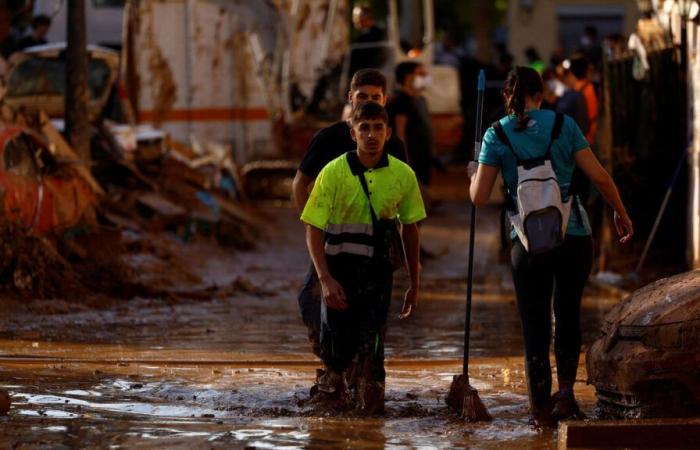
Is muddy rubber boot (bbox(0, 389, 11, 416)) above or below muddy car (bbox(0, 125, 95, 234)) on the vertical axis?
below

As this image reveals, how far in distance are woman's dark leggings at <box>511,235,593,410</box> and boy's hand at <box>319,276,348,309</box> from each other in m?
0.87

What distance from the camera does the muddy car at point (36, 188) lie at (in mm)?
13797

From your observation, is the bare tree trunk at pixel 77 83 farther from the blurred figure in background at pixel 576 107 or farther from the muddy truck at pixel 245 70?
the muddy truck at pixel 245 70

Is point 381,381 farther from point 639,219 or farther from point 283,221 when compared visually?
Result: point 283,221

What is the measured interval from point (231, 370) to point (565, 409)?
8.44 ft

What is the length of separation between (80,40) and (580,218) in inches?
349

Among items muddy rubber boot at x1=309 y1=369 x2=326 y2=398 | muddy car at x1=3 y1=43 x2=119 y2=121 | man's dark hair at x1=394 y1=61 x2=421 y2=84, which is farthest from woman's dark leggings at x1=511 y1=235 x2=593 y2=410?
muddy car at x1=3 y1=43 x2=119 y2=121

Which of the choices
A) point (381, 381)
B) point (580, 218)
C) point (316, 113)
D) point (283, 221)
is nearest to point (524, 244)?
point (580, 218)

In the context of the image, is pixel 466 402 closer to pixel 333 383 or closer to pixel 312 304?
pixel 333 383

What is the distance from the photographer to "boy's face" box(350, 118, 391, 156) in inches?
333

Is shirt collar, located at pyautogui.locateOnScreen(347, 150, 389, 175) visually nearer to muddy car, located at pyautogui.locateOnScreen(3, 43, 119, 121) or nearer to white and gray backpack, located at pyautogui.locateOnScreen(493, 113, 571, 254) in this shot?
white and gray backpack, located at pyautogui.locateOnScreen(493, 113, 571, 254)

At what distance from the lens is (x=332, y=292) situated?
8.38 metres

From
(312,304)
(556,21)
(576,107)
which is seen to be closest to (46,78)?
(576,107)

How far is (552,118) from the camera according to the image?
8.22 m
